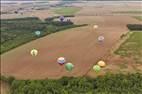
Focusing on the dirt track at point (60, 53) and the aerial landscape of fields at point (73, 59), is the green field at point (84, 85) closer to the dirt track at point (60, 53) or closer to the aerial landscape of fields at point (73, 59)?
the aerial landscape of fields at point (73, 59)

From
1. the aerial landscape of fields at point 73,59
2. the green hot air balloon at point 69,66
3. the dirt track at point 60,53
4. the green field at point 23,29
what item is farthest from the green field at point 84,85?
the green field at point 23,29

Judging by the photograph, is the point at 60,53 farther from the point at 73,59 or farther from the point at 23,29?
the point at 23,29

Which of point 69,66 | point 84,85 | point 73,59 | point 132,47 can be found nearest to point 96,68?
point 69,66

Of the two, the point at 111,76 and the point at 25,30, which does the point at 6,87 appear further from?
the point at 25,30

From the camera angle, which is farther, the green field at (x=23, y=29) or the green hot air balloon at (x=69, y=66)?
the green field at (x=23, y=29)

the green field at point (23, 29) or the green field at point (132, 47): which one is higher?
the green field at point (23, 29)

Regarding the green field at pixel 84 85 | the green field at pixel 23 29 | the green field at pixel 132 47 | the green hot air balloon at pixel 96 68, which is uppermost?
the green field at pixel 23 29

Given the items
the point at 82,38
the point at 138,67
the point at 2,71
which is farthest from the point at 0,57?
the point at 138,67
